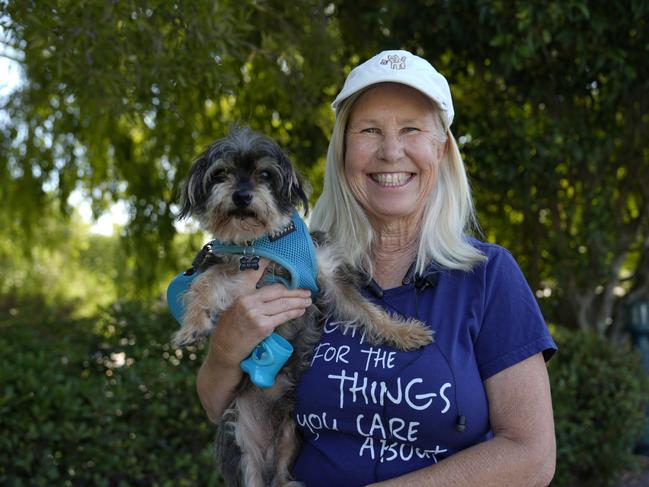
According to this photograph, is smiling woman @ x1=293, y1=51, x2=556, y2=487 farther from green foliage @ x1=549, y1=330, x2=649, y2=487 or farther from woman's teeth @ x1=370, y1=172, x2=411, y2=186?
green foliage @ x1=549, y1=330, x2=649, y2=487

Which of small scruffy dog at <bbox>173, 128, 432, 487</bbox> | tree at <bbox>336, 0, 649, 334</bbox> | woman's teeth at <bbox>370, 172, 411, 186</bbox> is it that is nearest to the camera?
woman's teeth at <bbox>370, 172, 411, 186</bbox>

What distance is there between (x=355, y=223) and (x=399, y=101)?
0.54 m

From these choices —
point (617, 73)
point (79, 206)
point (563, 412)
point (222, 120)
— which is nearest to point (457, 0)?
point (617, 73)

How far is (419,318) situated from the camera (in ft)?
8.19

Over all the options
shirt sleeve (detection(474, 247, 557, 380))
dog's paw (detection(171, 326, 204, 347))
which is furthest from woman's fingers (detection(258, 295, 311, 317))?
shirt sleeve (detection(474, 247, 557, 380))

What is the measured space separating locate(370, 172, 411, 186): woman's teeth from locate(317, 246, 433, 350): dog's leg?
46cm

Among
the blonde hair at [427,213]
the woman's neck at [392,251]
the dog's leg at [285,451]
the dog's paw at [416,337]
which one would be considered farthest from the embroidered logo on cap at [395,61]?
the dog's leg at [285,451]

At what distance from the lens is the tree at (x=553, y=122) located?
15.8ft

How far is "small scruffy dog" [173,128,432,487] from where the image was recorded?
9.56 feet

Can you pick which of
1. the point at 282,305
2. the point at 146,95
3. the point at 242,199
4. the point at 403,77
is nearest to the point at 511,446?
the point at 282,305

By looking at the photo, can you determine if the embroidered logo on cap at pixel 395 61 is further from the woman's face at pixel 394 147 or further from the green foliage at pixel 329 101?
the green foliage at pixel 329 101

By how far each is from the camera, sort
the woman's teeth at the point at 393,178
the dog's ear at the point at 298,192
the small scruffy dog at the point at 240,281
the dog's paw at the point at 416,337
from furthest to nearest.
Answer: the dog's ear at the point at 298,192 < the small scruffy dog at the point at 240,281 < the woman's teeth at the point at 393,178 < the dog's paw at the point at 416,337

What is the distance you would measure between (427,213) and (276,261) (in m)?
0.66

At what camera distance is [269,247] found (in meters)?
2.98
